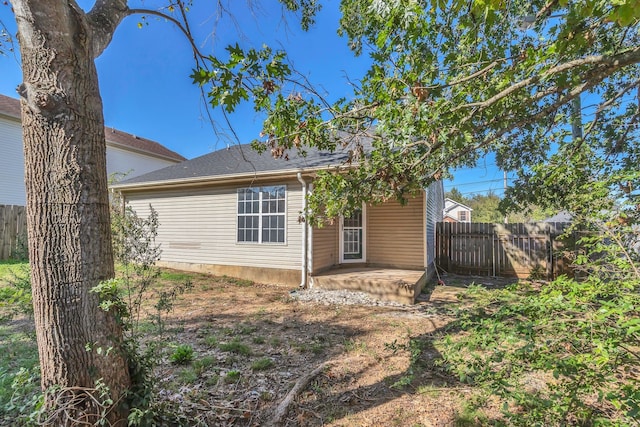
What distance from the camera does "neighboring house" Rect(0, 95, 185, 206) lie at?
13.0m

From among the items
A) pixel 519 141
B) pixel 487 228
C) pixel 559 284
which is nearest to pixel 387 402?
pixel 559 284

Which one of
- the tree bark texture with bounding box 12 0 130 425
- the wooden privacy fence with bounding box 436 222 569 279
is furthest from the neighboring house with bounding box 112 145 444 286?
the tree bark texture with bounding box 12 0 130 425

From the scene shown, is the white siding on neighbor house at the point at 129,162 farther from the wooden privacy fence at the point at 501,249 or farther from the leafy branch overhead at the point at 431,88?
the wooden privacy fence at the point at 501,249

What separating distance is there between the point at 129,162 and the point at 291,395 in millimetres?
19103

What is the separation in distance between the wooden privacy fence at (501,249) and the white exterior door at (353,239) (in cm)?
363

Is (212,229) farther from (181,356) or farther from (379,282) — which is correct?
(181,356)

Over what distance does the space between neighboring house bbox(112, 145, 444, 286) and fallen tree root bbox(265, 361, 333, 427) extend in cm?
403

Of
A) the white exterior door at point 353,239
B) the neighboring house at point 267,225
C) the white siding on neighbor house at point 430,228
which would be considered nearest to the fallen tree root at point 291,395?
the neighboring house at point 267,225

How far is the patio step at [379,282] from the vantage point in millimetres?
6312

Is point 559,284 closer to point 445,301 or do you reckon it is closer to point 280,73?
point 280,73

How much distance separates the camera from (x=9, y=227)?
10312mm

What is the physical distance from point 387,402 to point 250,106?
3396 millimetres

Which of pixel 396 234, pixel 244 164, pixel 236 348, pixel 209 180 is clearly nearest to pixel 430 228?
pixel 396 234

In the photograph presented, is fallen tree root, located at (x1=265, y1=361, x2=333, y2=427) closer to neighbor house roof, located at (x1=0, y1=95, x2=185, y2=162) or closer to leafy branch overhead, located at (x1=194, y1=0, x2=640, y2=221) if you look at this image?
leafy branch overhead, located at (x1=194, y1=0, x2=640, y2=221)
